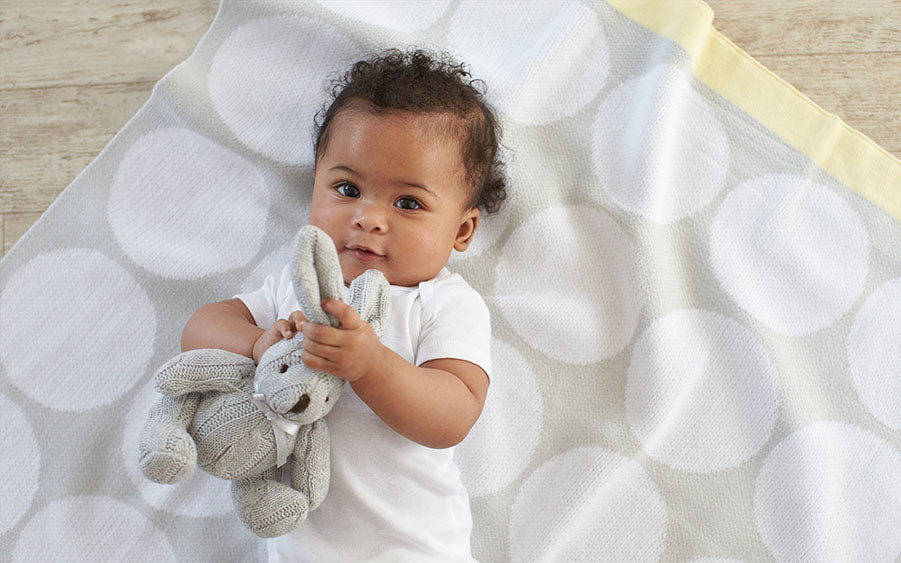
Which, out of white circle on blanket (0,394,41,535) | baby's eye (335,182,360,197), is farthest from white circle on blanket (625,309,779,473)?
white circle on blanket (0,394,41,535)

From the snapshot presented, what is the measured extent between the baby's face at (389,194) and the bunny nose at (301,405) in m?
0.23

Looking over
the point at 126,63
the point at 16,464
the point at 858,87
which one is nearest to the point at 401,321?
the point at 16,464

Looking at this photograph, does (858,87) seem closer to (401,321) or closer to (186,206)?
(401,321)

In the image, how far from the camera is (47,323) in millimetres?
1169

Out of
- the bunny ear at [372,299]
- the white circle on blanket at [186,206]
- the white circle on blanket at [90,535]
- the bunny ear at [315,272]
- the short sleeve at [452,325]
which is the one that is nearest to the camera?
the bunny ear at [315,272]

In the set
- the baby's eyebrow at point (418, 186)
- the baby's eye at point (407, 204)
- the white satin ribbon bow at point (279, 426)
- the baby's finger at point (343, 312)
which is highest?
the baby's eyebrow at point (418, 186)

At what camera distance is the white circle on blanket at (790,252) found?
3.91 feet

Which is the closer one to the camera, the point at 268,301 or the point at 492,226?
the point at 268,301

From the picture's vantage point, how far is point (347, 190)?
3.32 feet

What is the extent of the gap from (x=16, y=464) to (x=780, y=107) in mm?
1388

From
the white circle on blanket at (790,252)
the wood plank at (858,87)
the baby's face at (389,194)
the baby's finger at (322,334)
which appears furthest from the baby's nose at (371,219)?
the wood plank at (858,87)

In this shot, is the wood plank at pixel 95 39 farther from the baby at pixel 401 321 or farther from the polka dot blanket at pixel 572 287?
the baby at pixel 401 321

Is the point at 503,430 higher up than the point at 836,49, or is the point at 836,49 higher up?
the point at 836,49

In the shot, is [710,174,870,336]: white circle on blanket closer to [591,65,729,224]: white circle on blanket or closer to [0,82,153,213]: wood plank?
[591,65,729,224]: white circle on blanket
